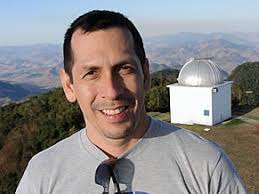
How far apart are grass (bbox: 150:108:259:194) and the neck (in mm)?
12459

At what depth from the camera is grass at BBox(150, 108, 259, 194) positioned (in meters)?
16.0

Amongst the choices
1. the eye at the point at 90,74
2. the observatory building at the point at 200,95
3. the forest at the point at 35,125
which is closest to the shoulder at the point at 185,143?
the eye at the point at 90,74

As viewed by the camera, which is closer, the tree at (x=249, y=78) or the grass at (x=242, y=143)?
the grass at (x=242, y=143)

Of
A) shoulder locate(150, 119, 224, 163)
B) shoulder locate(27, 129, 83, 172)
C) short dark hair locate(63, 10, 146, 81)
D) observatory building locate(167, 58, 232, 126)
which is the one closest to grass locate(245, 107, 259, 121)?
observatory building locate(167, 58, 232, 126)

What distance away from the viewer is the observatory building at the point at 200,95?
2620 centimetres

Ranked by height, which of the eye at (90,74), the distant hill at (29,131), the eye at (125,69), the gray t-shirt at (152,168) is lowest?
the distant hill at (29,131)

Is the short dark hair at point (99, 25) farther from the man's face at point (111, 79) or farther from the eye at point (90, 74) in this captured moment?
the eye at point (90, 74)

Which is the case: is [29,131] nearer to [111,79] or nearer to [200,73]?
[200,73]

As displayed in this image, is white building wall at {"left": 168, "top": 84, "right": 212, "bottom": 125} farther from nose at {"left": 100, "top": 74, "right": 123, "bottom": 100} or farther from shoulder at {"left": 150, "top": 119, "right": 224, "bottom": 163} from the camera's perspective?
nose at {"left": 100, "top": 74, "right": 123, "bottom": 100}

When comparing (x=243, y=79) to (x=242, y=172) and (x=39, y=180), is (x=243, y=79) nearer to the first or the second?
(x=242, y=172)

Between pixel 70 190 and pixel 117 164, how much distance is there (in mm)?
327

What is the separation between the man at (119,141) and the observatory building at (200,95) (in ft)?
77.3

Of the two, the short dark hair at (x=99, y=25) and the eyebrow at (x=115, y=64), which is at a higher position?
the short dark hair at (x=99, y=25)

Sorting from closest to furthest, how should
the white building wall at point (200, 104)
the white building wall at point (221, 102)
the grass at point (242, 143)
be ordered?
the grass at point (242, 143)
the white building wall at point (200, 104)
the white building wall at point (221, 102)
